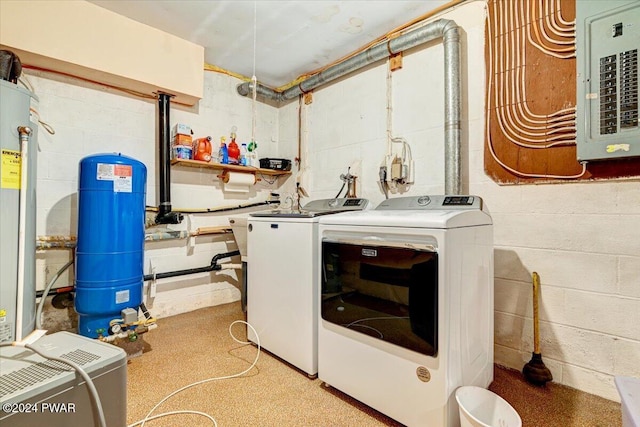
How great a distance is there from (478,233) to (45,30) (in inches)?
124

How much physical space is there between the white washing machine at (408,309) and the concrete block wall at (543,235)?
33 centimetres

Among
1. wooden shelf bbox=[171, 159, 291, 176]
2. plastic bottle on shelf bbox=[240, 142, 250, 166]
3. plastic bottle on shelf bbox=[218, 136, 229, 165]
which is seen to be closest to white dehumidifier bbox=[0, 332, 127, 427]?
wooden shelf bbox=[171, 159, 291, 176]

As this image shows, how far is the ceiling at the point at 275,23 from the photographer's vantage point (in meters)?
2.24

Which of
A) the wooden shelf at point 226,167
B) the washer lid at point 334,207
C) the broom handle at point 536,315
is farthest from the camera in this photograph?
the wooden shelf at point 226,167

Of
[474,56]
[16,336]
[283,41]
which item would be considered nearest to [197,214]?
[16,336]

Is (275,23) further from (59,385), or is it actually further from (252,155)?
(59,385)

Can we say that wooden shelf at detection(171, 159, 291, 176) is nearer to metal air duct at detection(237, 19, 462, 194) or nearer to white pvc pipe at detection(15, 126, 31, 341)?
white pvc pipe at detection(15, 126, 31, 341)

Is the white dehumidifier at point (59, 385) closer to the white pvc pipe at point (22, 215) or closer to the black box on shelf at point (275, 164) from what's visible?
the white pvc pipe at point (22, 215)

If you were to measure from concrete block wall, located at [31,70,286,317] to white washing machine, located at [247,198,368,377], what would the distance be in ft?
3.48

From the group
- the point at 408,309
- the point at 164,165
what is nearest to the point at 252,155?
the point at 164,165

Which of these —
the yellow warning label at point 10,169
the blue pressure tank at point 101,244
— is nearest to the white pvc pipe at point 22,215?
the yellow warning label at point 10,169

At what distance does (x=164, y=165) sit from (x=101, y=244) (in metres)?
0.94

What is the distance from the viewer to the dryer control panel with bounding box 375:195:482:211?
5.89 ft

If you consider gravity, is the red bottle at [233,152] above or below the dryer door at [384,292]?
above
